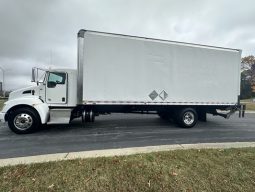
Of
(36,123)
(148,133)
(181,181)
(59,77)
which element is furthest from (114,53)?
(181,181)

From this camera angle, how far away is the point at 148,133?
7195mm

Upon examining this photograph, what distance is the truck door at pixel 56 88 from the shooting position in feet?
24.4

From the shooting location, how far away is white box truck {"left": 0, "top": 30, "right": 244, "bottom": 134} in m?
7.05

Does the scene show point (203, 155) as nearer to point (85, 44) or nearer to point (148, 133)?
point (148, 133)

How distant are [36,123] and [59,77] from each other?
191 centimetres

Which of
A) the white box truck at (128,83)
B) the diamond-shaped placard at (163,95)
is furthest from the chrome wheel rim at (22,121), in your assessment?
the diamond-shaped placard at (163,95)

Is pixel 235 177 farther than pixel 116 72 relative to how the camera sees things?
No

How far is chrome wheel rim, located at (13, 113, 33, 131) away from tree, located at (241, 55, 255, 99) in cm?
6591

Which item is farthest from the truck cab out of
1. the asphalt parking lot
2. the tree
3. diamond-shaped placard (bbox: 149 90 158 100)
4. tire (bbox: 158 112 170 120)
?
the tree

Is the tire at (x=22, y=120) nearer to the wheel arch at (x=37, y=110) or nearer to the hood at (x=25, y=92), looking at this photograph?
the wheel arch at (x=37, y=110)

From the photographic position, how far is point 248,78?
69125 millimetres

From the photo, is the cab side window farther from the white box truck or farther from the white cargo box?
the white cargo box

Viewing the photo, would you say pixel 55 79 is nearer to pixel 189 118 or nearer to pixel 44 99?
pixel 44 99

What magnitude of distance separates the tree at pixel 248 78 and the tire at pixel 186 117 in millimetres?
60781
